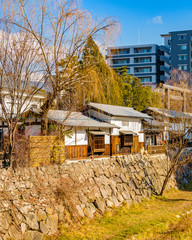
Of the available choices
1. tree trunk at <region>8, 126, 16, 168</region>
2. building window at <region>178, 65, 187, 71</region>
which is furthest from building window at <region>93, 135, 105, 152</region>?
building window at <region>178, 65, 187, 71</region>

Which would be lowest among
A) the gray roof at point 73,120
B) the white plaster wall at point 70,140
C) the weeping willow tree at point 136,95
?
the white plaster wall at point 70,140

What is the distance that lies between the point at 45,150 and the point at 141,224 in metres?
6.81

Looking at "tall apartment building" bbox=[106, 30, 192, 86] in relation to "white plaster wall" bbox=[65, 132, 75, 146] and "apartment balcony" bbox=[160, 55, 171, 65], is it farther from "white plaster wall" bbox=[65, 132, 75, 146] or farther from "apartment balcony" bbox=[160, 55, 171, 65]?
"white plaster wall" bbox=[65, 132, 75, 146]

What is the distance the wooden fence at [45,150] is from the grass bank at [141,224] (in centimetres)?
387

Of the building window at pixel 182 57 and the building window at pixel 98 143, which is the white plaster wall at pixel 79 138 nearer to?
the building window at pixel 98 143

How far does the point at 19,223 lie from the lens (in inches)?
511

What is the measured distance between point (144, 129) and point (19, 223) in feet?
59.6

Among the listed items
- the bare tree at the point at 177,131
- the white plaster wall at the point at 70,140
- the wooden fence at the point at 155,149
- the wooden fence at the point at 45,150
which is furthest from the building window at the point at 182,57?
the wooden fence at the point at 45,150

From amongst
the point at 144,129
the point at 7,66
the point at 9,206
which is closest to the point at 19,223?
the point at 9,206

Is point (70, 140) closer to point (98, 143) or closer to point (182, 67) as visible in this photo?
point (98, 143)

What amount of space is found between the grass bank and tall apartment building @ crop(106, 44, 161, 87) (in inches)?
2177

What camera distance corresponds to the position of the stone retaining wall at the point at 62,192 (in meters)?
13.2

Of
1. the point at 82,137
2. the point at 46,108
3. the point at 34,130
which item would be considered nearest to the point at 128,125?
the point at 82,137

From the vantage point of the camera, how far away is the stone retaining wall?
13211 mm
